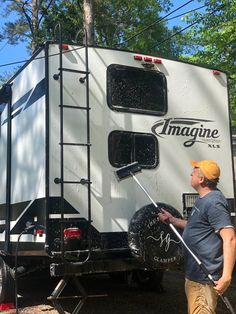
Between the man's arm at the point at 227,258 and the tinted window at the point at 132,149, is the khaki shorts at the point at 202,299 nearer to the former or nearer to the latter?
the man's arm at the point at 227,258

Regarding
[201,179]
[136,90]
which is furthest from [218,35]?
[201,179]

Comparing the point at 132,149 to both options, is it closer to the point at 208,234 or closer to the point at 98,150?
the point at 98,150

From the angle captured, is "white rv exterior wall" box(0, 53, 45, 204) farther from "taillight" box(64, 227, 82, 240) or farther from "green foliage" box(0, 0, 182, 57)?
"green foliage" box(0, 0, 182, 57)

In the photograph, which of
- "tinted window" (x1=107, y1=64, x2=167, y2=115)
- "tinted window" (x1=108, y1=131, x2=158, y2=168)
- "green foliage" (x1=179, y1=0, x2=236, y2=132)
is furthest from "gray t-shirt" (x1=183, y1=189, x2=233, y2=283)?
"green foliage" (x1=179, y1=0, x2=236, y2=132)

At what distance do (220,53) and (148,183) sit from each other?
8.04 m

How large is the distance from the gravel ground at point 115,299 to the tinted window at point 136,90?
7.50 ft

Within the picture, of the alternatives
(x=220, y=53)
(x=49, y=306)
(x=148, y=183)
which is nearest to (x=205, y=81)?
(x=148, y=183)

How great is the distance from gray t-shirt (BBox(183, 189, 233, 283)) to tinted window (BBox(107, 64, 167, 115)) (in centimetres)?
223

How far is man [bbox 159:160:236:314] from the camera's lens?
3746 millimetres

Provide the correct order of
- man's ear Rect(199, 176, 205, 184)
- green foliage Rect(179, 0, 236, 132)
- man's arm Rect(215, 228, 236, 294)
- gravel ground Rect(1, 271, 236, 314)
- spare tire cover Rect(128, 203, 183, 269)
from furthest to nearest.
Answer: green foliage Rect(179, 0, 236, 132) < gravel ground Rect(1, 271, 236, 314) < spare tire cover Rect(128, 203, 183, 269) < man's ear Rect(199, 176, 205, 184) < man's arm Rect(215, 228, 236, 294)

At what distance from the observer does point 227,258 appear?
140 inches

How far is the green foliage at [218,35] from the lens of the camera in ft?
40.1

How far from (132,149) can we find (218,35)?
7582mm

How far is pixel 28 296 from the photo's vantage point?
758cm
